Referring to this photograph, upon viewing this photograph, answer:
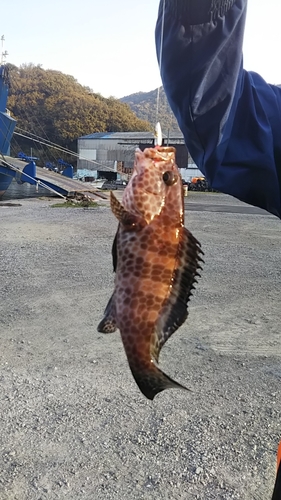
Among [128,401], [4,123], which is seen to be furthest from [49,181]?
[128,401]

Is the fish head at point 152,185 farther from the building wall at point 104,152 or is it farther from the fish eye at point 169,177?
the building wall at point 104,152

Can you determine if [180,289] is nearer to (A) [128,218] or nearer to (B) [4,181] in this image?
(A) [128,218]

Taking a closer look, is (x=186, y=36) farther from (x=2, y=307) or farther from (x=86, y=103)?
(x=86, y=103)

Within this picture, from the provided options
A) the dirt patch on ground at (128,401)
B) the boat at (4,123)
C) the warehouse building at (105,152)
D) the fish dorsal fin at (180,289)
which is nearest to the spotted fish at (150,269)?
the fish dorsal fin at (180,289)

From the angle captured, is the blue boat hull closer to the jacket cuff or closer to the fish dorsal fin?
the jacket cuff

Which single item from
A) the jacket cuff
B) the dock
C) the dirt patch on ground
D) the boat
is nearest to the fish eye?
the jacket cuff

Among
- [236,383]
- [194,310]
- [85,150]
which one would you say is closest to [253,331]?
[194,310]

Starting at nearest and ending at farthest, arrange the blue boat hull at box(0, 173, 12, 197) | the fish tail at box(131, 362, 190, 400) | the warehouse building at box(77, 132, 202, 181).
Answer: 1. the fish tail at box(131, 362, 190, 400)
2. the blue boat hull at box(0, 173, 12, 197)
3. the warehouse building at box(77, 132, 202, 181)
